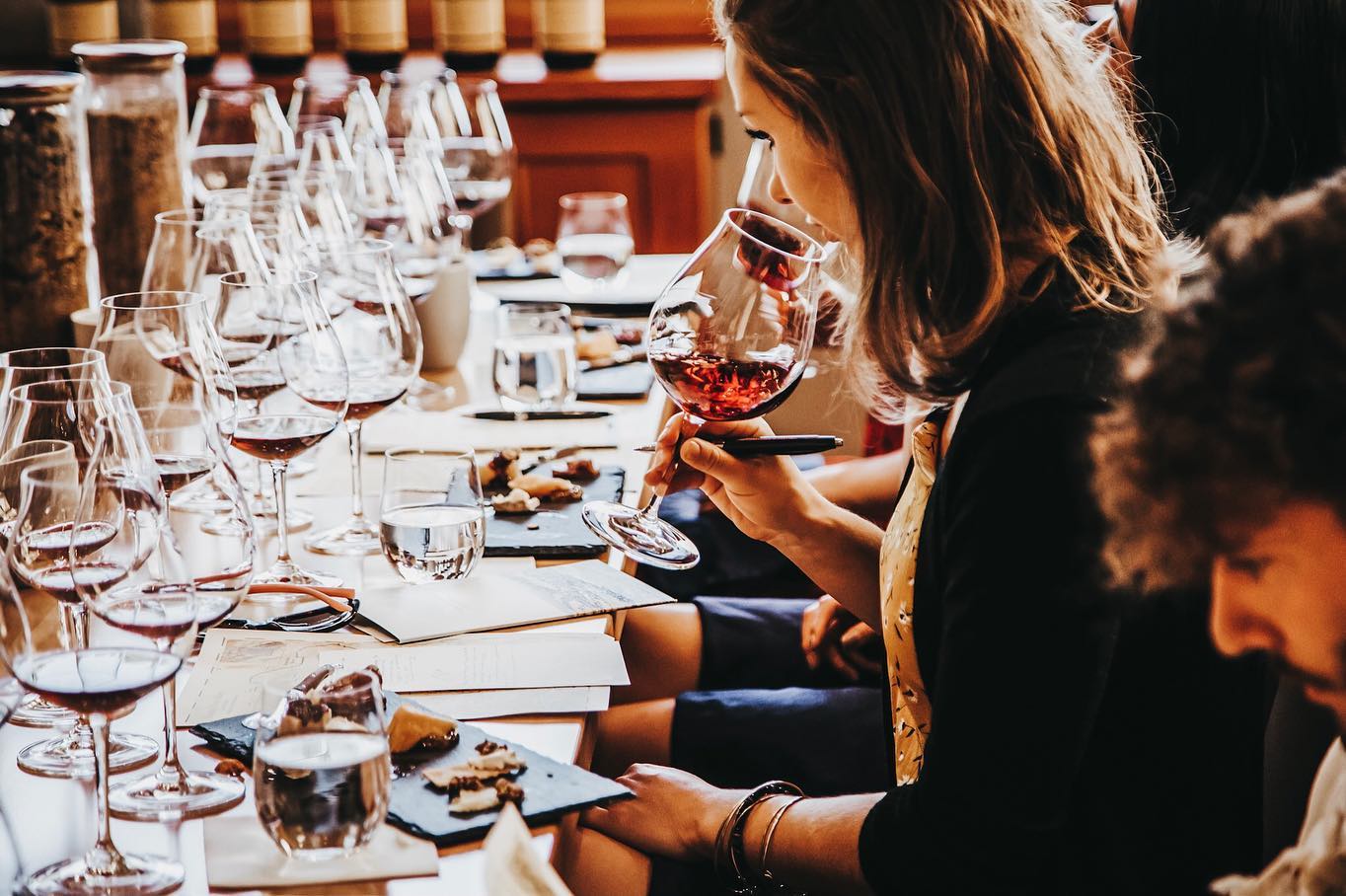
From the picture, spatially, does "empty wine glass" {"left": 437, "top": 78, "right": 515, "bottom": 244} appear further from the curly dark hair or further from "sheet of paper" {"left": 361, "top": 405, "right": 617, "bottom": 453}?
the curly dark hair

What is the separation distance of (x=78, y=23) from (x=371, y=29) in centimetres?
77

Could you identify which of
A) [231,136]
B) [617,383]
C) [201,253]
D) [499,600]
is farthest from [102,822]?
[231,136]

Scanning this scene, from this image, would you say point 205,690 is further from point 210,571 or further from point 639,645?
point 639,645

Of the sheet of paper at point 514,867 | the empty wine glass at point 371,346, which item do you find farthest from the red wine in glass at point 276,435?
the sheet of paper at point 514,867

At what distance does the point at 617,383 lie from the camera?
7.09 feet

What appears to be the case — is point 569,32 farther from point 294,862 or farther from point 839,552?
point 294,862

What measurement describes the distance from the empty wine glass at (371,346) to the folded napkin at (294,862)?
62 centimetres

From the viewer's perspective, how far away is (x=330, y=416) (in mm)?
1535

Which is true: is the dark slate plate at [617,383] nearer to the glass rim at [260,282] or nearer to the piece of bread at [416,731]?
the glass rim at [260,282]

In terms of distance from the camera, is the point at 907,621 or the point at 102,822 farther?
the point at 907,621

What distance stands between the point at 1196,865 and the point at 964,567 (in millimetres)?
333

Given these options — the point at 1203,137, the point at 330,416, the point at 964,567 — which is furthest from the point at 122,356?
the point at 1203,137

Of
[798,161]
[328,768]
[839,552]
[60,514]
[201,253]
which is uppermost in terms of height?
[798,161]

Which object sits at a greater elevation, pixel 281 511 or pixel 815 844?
pixel 281 511
